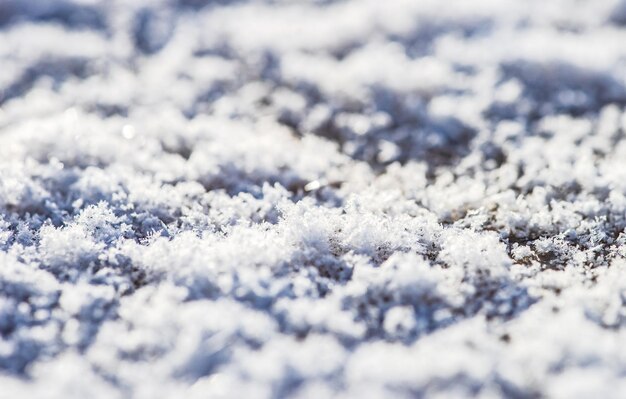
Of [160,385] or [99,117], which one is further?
[99,117]

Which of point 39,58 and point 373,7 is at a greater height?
point 373,7

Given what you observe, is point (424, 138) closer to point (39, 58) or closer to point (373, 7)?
point (373, 7)

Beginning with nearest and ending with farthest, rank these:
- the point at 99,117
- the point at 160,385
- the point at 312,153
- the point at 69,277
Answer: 1. the point at 160,385
2. the point at 69,277
3. the point at 312,153
4. the point at 99,117

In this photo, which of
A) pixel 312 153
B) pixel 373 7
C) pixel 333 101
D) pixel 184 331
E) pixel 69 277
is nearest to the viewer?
pixel 184 331

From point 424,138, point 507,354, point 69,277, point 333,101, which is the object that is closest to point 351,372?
point 507,354

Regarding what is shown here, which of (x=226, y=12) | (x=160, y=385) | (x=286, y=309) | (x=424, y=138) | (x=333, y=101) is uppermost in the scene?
(x=226, y=12)

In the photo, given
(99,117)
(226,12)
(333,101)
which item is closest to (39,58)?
(99,117)

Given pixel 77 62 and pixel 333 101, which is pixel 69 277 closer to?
pixel 333 101
